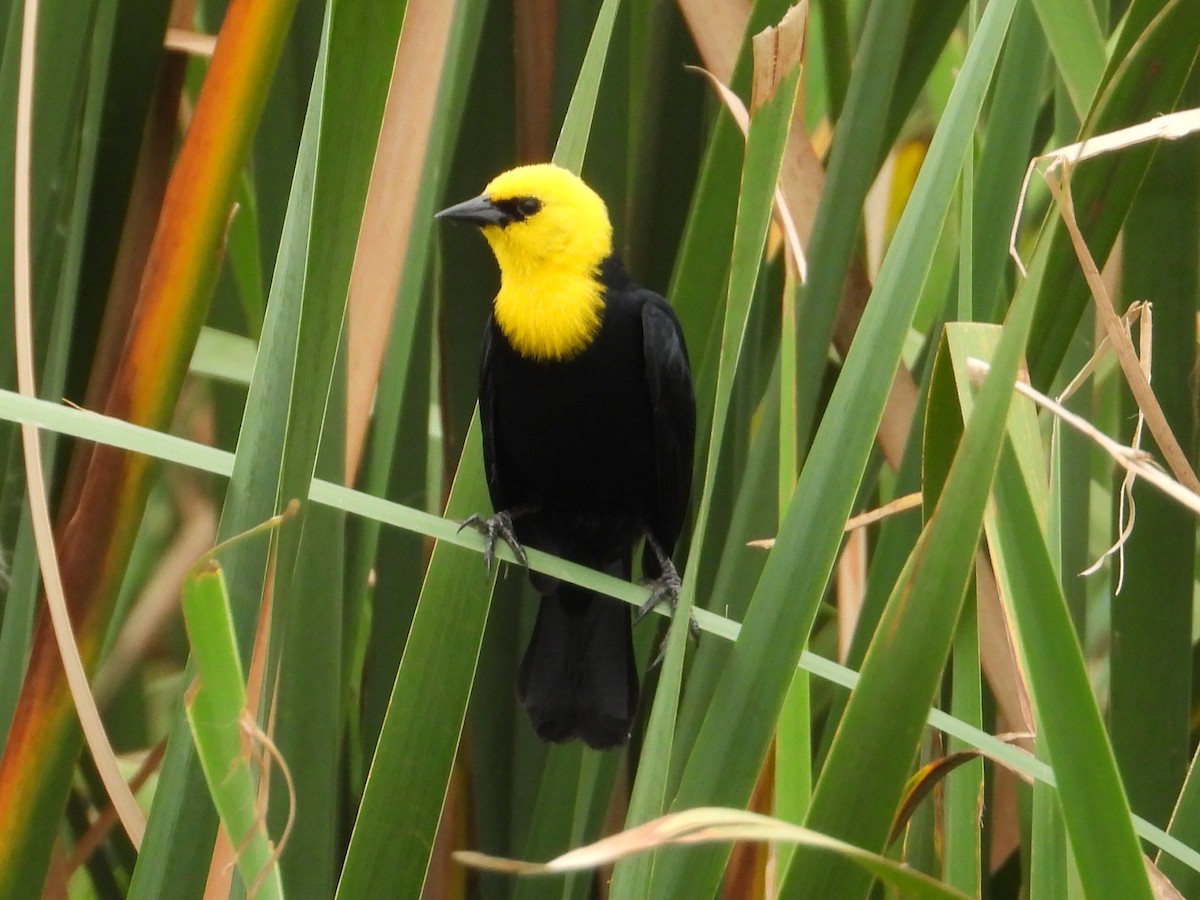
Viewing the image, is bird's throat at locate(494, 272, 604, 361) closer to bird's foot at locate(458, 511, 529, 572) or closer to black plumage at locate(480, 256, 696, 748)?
black plumage at locate(480, 256, 696, 748)

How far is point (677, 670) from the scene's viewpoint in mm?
671

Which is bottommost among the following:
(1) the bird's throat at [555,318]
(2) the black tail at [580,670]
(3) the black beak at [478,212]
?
(2) the black tail at [580,670]

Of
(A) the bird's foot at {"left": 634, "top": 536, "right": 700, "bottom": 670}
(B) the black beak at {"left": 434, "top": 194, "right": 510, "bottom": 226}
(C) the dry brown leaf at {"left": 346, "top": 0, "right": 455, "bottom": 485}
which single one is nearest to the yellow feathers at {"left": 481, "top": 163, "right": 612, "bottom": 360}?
(B) the black beak at {"left": 434, "top": 194, "right": 510, "bottom": 226}

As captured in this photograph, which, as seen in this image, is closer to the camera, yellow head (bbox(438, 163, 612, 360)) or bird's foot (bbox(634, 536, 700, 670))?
bird's foot (bbox(634, 536, 700, 670))

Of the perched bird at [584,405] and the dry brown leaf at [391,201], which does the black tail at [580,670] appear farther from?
the dry brown leaf at [391,201]

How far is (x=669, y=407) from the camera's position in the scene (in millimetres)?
1447

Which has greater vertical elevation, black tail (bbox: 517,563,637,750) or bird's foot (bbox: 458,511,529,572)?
bird's foot (bbox: 458,511,529,572)

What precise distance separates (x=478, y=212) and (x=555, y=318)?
27 centimetres

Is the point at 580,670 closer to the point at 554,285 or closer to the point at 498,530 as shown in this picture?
the point at 498,530

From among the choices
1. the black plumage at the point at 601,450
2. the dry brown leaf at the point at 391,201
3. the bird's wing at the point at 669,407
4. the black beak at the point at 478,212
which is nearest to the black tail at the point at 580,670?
the black plumage at the point at 601,450

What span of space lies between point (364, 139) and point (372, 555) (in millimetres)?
472

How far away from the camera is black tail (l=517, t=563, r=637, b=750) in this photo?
3.59 feet

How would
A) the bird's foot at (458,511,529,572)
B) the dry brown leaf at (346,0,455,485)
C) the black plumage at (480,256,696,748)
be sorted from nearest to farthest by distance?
the dry brown leaf at (346,0,455,485)
the bird's foot at (458,511,529,572)
the black plumage at (480,256,696,748)

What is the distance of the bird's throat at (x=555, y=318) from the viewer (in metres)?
1.48
